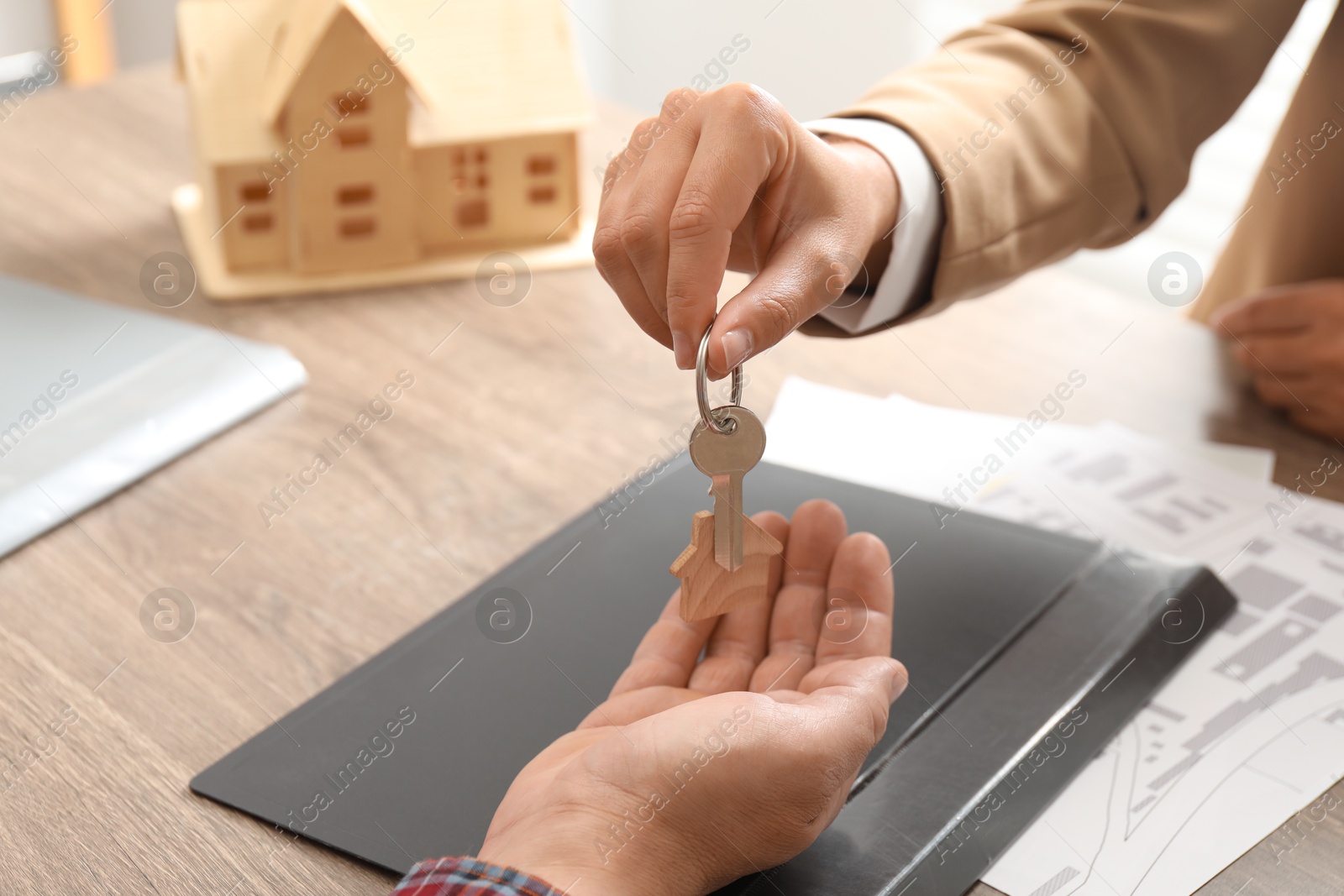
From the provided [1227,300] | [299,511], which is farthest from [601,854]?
[1227,300]

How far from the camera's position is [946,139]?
39.6 inches

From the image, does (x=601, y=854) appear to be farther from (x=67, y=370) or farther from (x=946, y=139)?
(x=67, y=370)

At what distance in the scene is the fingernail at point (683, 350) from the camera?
0.68 m

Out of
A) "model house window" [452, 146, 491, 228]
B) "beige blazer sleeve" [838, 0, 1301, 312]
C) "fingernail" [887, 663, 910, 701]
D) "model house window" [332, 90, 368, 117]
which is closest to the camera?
"fingernail" [887, 663, 910, 701]

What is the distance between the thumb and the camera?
2.16ft

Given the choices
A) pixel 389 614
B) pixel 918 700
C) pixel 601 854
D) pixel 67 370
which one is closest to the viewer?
pixel 601 854

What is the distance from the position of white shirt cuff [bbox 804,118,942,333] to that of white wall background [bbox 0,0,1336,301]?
4.62 ft

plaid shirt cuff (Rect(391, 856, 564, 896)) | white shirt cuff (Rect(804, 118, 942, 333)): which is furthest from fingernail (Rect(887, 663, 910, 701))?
white shirt cuff (Rect(804, 118, 942, 333))

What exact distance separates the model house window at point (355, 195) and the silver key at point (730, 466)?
2.53 ft

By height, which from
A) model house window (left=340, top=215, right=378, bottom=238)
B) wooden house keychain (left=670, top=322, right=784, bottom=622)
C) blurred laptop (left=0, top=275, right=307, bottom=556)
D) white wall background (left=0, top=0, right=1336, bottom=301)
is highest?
wooden house keychain (left=670, top=322, right=784, bottom=622)

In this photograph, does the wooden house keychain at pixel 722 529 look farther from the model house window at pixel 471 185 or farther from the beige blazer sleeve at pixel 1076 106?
the model house window at pixel 471 185

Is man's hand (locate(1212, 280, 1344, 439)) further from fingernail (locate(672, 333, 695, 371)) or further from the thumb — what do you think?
fingernail (locate(672, 333, 695, 371))

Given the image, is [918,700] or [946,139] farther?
[946,139]

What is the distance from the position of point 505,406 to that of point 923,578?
0.44 m
